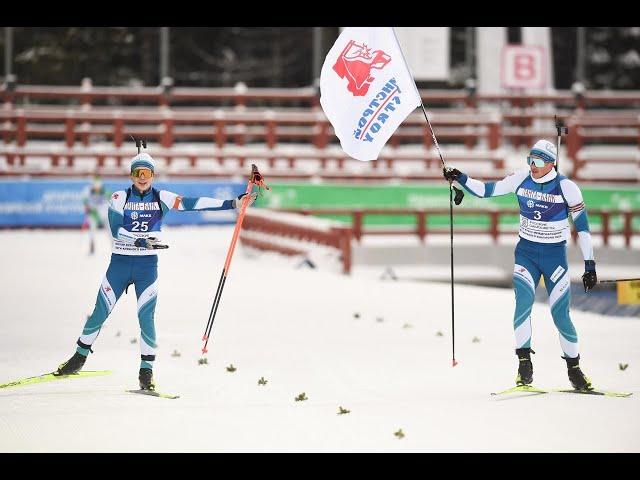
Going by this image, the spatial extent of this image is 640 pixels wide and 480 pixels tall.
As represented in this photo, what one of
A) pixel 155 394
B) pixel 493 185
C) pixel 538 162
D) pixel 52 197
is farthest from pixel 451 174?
pixel 52 197

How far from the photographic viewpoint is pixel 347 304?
1538 centimetres

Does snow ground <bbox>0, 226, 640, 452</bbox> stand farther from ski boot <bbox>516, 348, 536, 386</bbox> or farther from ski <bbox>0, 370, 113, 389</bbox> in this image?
ski boot <bbox>516, 348, 536, 386</bbox>

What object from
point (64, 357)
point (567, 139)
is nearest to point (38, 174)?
point (567, 139)

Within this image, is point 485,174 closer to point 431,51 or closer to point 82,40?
point 431,51

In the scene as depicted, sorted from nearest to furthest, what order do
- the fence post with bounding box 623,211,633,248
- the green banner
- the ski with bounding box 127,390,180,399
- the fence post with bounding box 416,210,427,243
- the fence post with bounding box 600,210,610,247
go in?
the ski with bounding box 127,390,180,399 → the fence post with bounding box 416,210,427,243 → the fence post with bounding box 600,210,610,247 → the fence post with bounding box 623,211,633,248 → the green banner

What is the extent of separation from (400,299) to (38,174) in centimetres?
1455

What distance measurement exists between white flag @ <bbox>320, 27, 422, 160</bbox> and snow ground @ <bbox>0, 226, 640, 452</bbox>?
216 centimetres

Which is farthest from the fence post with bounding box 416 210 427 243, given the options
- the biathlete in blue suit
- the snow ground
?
the biathlete in blue suit

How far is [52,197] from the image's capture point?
26.1 metres

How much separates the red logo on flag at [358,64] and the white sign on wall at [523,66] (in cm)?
2161

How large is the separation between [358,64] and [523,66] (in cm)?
2212

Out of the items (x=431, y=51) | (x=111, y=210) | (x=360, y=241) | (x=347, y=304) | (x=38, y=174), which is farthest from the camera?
(x=431, y=51)

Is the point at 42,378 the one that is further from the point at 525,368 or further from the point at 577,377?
the point at 577,377

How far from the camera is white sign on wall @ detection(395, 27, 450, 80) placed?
2992cm
